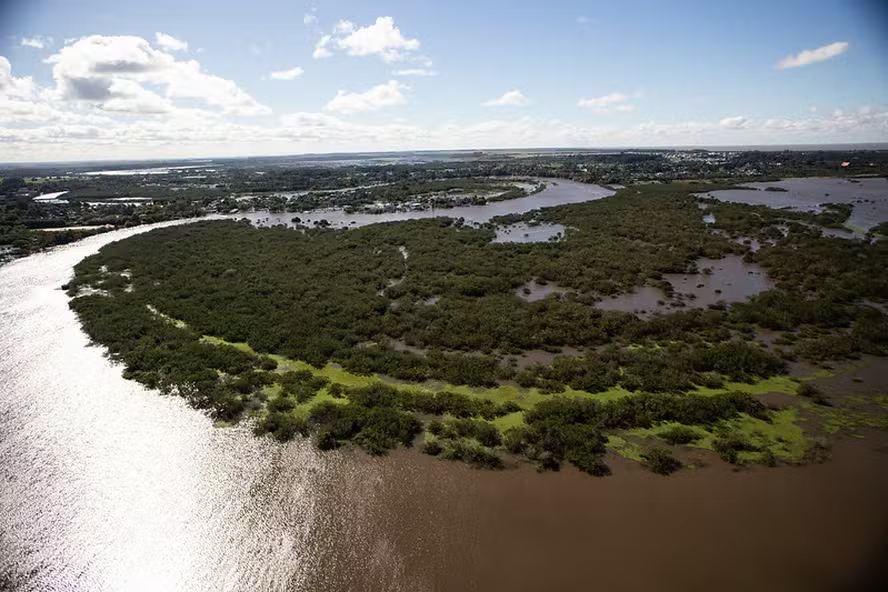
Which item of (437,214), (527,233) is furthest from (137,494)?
(437,214)

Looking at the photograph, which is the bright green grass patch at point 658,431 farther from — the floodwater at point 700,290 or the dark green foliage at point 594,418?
the floodwater at point 700,290

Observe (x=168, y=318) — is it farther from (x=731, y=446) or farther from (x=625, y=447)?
(x=731, y=446)

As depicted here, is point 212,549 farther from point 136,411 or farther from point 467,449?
point 136,411

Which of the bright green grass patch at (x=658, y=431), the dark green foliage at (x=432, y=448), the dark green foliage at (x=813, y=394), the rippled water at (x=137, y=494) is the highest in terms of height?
the dark green foliage at (x=813, y=394)

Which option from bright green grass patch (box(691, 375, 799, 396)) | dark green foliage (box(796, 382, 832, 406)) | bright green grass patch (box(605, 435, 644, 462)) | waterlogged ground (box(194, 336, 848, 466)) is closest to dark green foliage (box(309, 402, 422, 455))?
waterlogged ground (box(194, 336, 848, 466))

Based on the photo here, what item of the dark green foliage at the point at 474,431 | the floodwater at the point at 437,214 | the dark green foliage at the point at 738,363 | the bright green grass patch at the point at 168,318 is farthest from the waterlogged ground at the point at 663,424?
the floodwater at the point at 437,214

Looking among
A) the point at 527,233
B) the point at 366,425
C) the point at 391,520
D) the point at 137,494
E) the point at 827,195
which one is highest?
the point at 827,195

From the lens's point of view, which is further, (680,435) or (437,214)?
(437,214)
